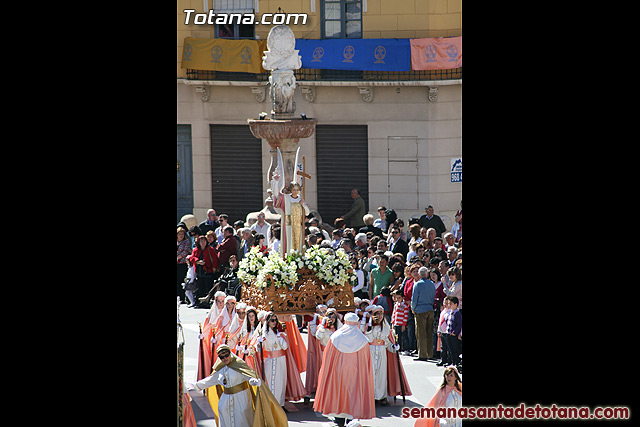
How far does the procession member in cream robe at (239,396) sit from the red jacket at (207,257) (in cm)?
686

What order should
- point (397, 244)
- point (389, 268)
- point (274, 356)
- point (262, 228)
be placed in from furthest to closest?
point (262, 228)
point (397, 244)
point (389, 268)
point (274, 356)

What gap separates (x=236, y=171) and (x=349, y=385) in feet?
40.1

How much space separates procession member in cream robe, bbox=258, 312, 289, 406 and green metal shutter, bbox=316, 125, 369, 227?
10.8 meters

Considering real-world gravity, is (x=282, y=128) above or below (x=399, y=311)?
above

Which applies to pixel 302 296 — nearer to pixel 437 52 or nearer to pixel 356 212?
pixel 356 212

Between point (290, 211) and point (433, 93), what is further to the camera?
point (433, 93)

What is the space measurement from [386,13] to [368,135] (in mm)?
2640

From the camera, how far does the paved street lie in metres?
11.3

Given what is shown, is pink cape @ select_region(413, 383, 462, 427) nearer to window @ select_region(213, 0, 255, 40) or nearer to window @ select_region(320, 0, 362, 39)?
window @ select_region(320, 0, 362, 39)

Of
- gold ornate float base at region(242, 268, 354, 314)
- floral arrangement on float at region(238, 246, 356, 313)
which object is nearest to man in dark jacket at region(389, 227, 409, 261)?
floral arrangement on float at region(238, 246, 356, 313)

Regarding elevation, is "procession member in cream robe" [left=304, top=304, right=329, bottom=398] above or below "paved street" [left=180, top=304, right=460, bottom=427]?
above

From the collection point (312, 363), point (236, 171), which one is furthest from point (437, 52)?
point (312, 363)

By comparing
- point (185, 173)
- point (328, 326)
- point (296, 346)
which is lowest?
point (296, 346)

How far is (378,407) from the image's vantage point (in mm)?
12047
